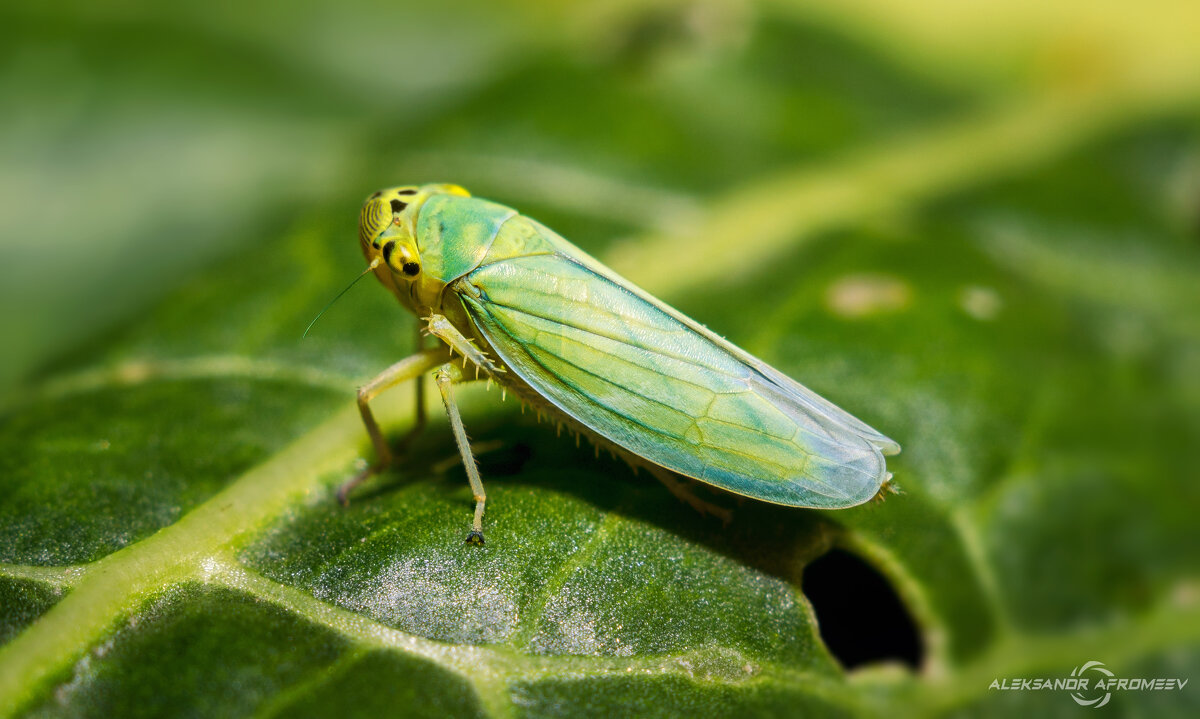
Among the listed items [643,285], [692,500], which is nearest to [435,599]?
[692,500]

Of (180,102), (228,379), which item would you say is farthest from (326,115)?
(228,379)

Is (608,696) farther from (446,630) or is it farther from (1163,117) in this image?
(1163,117)

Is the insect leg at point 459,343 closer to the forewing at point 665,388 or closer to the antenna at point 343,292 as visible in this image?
the forewing at point 665,388

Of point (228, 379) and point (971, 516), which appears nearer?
point (971, 516)

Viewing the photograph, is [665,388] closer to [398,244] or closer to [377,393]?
[377,393]

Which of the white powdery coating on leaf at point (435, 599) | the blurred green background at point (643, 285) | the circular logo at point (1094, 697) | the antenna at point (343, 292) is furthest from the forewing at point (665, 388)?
the circular logo at point (1094, 697)
